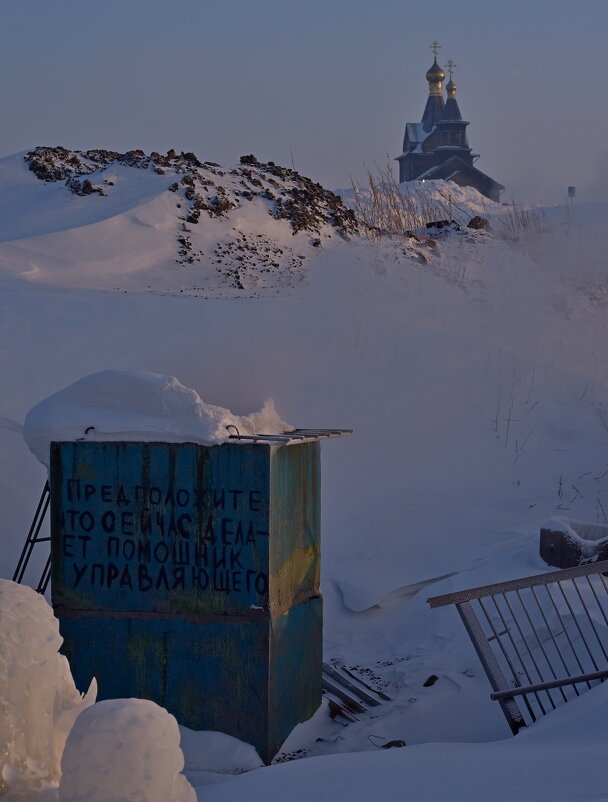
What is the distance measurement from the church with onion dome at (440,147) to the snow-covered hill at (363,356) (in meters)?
43.5

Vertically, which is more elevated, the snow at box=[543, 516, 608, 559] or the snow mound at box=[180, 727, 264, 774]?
the snow at box=[543, 516, 608, 559]

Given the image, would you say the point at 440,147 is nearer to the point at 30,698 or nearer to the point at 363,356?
the point at 363,356

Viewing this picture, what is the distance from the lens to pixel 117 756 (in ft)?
9.83

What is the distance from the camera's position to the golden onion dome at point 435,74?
271 ft

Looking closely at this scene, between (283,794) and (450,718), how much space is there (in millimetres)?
2029

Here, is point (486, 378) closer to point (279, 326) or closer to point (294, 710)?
point (279, 326)

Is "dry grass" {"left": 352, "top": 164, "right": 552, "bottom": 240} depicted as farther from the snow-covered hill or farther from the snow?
the snow

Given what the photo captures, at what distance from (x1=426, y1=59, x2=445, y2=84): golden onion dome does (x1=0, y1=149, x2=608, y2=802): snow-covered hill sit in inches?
2422

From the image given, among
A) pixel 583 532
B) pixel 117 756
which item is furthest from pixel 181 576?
pixel 583 532

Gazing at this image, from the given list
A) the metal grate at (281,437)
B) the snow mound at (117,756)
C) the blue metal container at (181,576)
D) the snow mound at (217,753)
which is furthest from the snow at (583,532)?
the snow mound at (117,756)

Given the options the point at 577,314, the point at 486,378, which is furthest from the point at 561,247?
the point at 486,378

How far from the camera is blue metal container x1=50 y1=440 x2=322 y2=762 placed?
580 cm

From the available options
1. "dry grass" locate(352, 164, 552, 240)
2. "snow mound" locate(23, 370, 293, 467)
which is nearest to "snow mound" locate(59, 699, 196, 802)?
"snow mound" locate(23, 370, 293, 467)

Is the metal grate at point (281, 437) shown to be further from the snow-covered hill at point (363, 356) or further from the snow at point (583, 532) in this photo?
the snow at point (583, 532)
